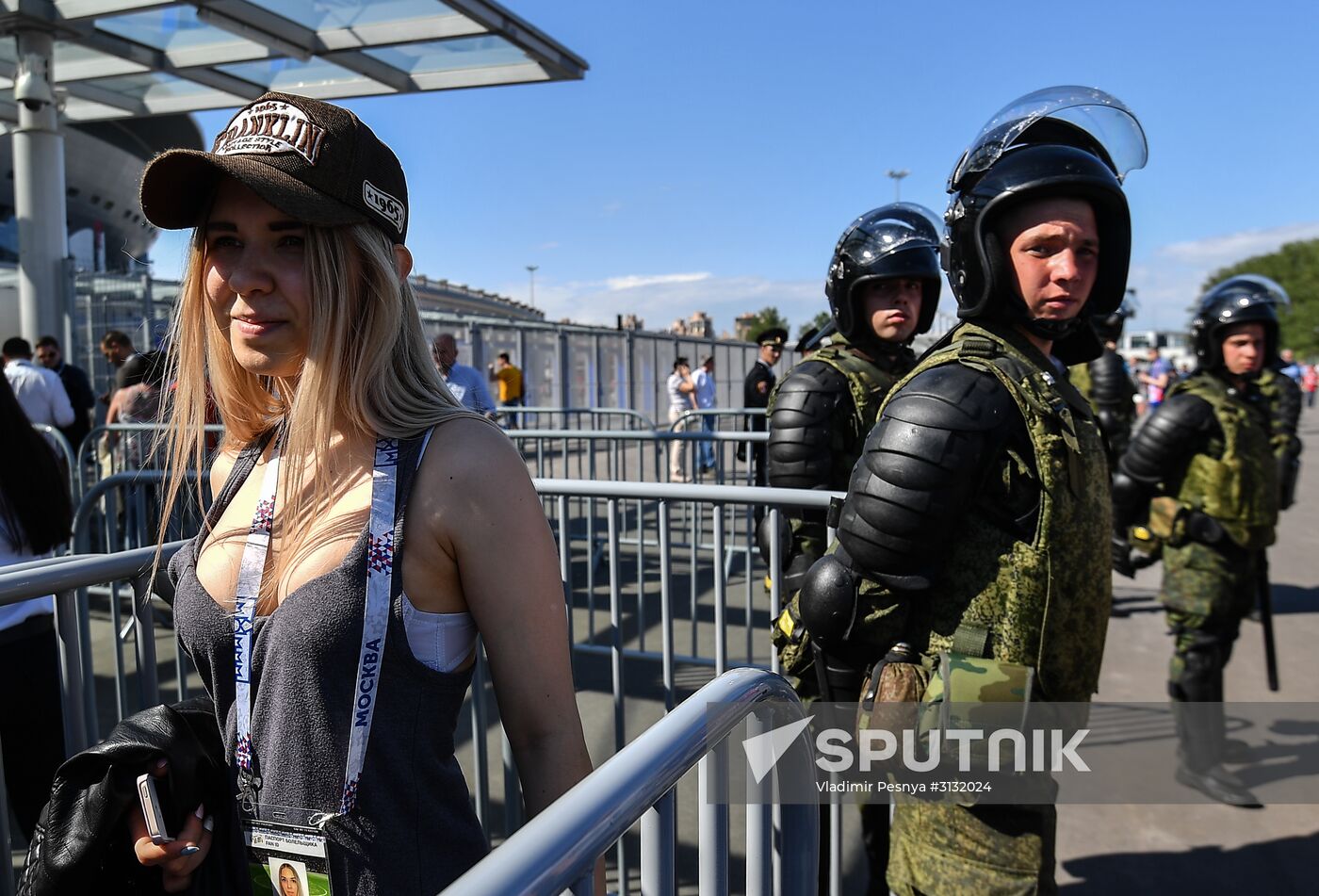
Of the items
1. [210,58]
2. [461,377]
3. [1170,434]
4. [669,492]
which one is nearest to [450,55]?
[210,58]

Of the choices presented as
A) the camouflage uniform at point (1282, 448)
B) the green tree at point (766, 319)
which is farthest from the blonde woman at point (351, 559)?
the green tree at point (766, 319)

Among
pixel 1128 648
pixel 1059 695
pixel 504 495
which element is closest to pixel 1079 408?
pixel 1059 695

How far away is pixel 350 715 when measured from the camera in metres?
→ 1.12

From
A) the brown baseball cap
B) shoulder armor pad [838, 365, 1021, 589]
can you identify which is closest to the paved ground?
shoulder armor pad [838, 365, 1021, 589]

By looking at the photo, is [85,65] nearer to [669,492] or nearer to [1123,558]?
[669,492]

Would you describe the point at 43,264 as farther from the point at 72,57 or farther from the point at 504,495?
the point at 504,495

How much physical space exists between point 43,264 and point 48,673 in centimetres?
882

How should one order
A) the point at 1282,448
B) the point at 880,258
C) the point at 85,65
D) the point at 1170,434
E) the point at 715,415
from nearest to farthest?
1. the point at 880,258
2. the point at 1170,434
3. the point at 1282,448
4. the point at 85,65
5. the point at 715,415

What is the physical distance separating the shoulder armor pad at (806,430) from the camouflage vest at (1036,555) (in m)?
1.39

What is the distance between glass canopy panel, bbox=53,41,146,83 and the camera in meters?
9.41

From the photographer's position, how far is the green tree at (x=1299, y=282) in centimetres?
6203

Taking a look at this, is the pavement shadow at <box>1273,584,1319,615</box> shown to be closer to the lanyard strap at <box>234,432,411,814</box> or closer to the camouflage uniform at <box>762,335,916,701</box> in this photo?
the camouflage uniform at <box>762,335,916,701</box>

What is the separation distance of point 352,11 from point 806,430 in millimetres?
6318

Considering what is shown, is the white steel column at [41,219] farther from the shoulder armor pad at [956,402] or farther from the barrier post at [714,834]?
the barrier post at [714,834]
